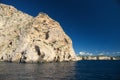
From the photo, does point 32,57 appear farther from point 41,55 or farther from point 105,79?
point 105,79

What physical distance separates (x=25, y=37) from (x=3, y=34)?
3536cm

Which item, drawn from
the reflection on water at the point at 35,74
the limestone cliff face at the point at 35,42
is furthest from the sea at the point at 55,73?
the limestone cliff face at the point at 35,42

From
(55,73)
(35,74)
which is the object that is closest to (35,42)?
(55,73)

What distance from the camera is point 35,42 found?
500 ft

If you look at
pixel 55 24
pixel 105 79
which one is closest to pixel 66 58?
pixel 55 24

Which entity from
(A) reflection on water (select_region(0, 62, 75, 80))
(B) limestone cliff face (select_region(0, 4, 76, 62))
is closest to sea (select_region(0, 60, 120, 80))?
(A) reflection on water (select_region(0, 62, 75, 80))

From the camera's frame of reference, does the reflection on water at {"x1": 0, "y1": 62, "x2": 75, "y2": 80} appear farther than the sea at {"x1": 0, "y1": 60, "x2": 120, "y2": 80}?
No

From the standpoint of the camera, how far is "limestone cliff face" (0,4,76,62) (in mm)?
146375

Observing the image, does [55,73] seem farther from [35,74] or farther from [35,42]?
[35,42]

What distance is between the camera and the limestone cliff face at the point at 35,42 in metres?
146

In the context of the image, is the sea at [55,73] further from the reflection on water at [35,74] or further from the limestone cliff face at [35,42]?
the limestone cliff face at [35,42]

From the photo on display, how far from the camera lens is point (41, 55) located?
474ft

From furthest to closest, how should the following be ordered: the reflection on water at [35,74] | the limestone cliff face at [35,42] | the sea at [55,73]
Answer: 1. the limestone cliff face at [35,42]
2. the sea at [55,73]
3. the reflection on water at [35,74]

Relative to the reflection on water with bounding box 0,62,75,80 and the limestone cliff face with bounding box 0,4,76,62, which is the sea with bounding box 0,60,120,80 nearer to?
the reflection on water with bounding box 0,62,75,80
